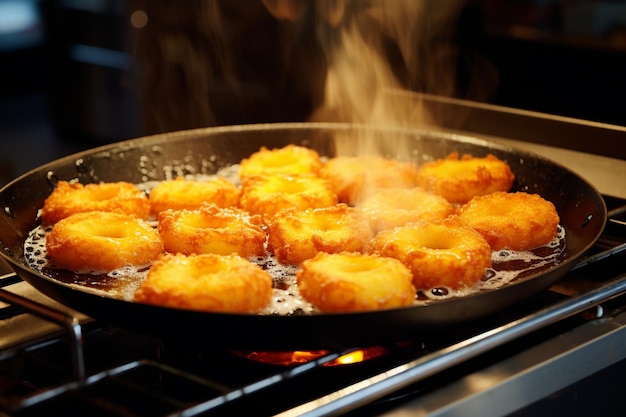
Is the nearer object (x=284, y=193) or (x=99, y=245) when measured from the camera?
(x=99, y=245)

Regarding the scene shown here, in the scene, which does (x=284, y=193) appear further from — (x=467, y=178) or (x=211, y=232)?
(x=467, y=178)

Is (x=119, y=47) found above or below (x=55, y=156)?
above

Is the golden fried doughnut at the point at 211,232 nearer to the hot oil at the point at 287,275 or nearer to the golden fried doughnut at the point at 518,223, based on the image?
the hot oil at the point at 287,275

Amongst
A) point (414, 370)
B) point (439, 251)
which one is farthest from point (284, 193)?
point (414, 370)

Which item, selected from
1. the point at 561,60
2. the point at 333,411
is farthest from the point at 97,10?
the point at 333,411

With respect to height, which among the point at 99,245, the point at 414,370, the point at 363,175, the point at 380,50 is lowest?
the point at 414,370

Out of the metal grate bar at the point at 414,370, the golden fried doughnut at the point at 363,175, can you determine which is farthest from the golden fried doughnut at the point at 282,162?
the metal grate bar at the point at 414,370

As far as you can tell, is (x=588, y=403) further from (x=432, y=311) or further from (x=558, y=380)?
(x=432, y=311)
